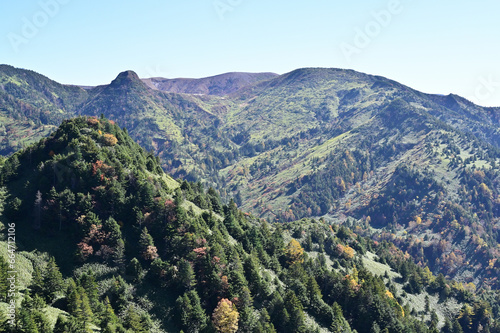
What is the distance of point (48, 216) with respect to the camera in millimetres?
109625

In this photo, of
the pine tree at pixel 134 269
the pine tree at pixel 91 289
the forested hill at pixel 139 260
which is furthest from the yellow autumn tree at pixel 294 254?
the pine tree at pixel 91 289


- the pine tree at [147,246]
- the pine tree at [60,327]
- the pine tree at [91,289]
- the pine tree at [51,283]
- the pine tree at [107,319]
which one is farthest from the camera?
the pine tree at [147,246]

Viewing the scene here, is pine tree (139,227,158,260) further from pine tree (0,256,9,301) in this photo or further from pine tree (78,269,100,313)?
pine tree (0,256,9,301)

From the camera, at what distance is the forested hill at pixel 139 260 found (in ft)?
305

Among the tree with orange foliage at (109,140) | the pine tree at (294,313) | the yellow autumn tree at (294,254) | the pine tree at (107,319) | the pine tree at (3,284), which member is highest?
the tree with orange foliage at (109,140)

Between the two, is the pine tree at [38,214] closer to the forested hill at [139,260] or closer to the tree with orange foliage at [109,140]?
the forested hill at [139,260]

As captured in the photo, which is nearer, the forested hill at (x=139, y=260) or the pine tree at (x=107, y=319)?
the pine tree at (x=107, y=319)

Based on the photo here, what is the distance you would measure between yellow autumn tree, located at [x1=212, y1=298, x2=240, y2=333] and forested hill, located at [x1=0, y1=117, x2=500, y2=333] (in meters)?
0.27

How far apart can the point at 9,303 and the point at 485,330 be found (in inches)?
7813

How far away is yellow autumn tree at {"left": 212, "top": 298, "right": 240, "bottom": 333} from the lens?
310 ft

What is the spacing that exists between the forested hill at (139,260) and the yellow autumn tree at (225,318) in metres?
0.27

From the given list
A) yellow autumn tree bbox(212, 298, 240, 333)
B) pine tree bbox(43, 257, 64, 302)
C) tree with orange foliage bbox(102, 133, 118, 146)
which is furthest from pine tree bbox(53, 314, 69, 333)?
tree with orange foliage bbox(102, 133, 118, 146)

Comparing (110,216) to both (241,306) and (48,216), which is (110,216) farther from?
(241,306)

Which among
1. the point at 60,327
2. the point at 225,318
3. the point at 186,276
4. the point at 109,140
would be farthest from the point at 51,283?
the point at 109,140
